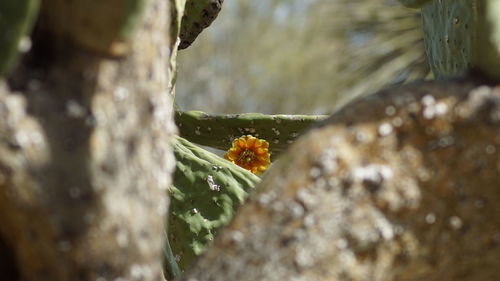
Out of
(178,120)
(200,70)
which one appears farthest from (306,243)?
(200,70)

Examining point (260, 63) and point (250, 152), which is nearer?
point (250, 152)

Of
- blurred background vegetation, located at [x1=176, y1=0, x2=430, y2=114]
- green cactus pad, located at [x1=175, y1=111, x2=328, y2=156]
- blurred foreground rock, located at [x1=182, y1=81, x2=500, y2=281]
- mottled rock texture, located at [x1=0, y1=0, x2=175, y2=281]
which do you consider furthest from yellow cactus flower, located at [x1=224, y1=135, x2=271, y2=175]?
blurred background vegetation, located at [x1=176, y1=0, x2=430, y2=114]

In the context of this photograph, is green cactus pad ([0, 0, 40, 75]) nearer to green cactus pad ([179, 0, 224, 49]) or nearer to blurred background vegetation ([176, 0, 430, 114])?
green cactus pad ([179, 0, 224, 49])

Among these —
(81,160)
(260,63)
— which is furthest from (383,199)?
(260,63)

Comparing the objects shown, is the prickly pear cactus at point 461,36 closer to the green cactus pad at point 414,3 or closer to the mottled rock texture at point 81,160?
the green cactus pad at point 414,3

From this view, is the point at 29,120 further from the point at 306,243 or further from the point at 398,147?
the point at 398,147

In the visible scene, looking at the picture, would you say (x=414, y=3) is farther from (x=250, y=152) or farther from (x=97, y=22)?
(x=97, y=22)
